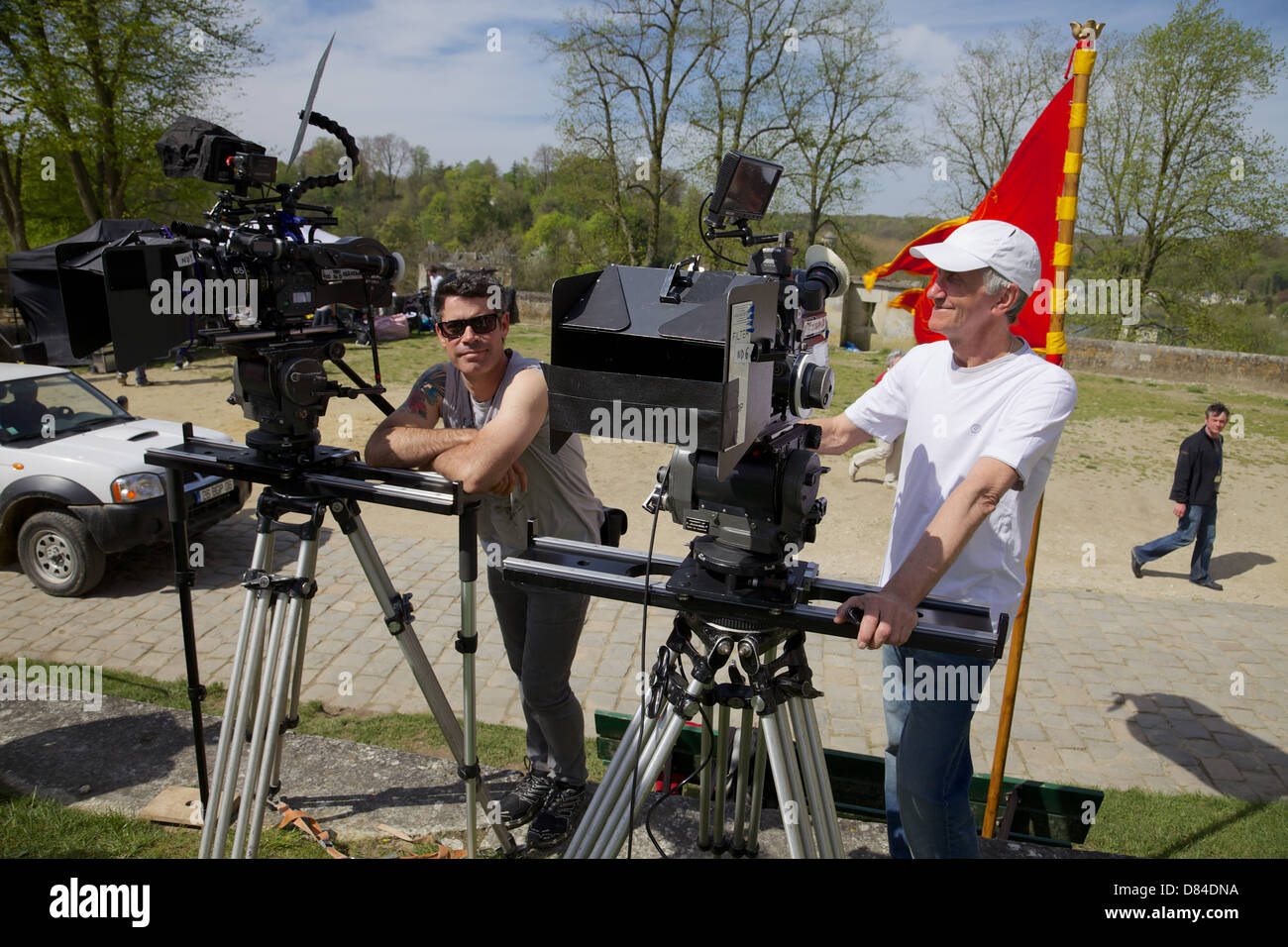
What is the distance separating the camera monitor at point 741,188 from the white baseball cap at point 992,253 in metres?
0.52

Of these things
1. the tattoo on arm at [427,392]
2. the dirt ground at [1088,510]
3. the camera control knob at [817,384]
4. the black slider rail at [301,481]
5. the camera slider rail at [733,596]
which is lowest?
the dirt ground at [1088,510]

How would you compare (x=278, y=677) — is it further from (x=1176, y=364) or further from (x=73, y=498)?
(x=1176, y=364)

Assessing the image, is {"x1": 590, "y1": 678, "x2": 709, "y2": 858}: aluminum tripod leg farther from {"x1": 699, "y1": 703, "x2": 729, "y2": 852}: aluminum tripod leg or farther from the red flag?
the red flag

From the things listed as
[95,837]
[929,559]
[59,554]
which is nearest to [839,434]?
[929,559]

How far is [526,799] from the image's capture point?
11.8 ft

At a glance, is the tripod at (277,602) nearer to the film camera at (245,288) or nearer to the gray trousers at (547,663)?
the film camera at (245,288)

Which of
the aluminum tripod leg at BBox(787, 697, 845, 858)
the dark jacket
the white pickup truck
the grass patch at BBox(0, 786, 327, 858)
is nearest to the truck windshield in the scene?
the white pickup truck

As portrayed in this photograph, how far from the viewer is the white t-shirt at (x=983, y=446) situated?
2395 millimetres

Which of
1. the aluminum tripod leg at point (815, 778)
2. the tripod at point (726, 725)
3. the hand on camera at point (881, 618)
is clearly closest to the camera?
the hand on camera at point (881, 618)

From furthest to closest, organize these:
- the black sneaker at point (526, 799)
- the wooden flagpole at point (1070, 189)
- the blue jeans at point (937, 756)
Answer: the black sneaker at point (526, 799) < the wooden flagpole at point (1070, 189) < the blue jeans at point (937, 756)

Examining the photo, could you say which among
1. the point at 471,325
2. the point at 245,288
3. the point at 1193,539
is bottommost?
the point at 1193,539

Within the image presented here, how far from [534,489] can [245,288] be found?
1238mm

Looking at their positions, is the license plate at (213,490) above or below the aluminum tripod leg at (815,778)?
below

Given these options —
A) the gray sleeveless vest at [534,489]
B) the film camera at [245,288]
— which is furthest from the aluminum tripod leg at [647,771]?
the film camera at [245,288]
